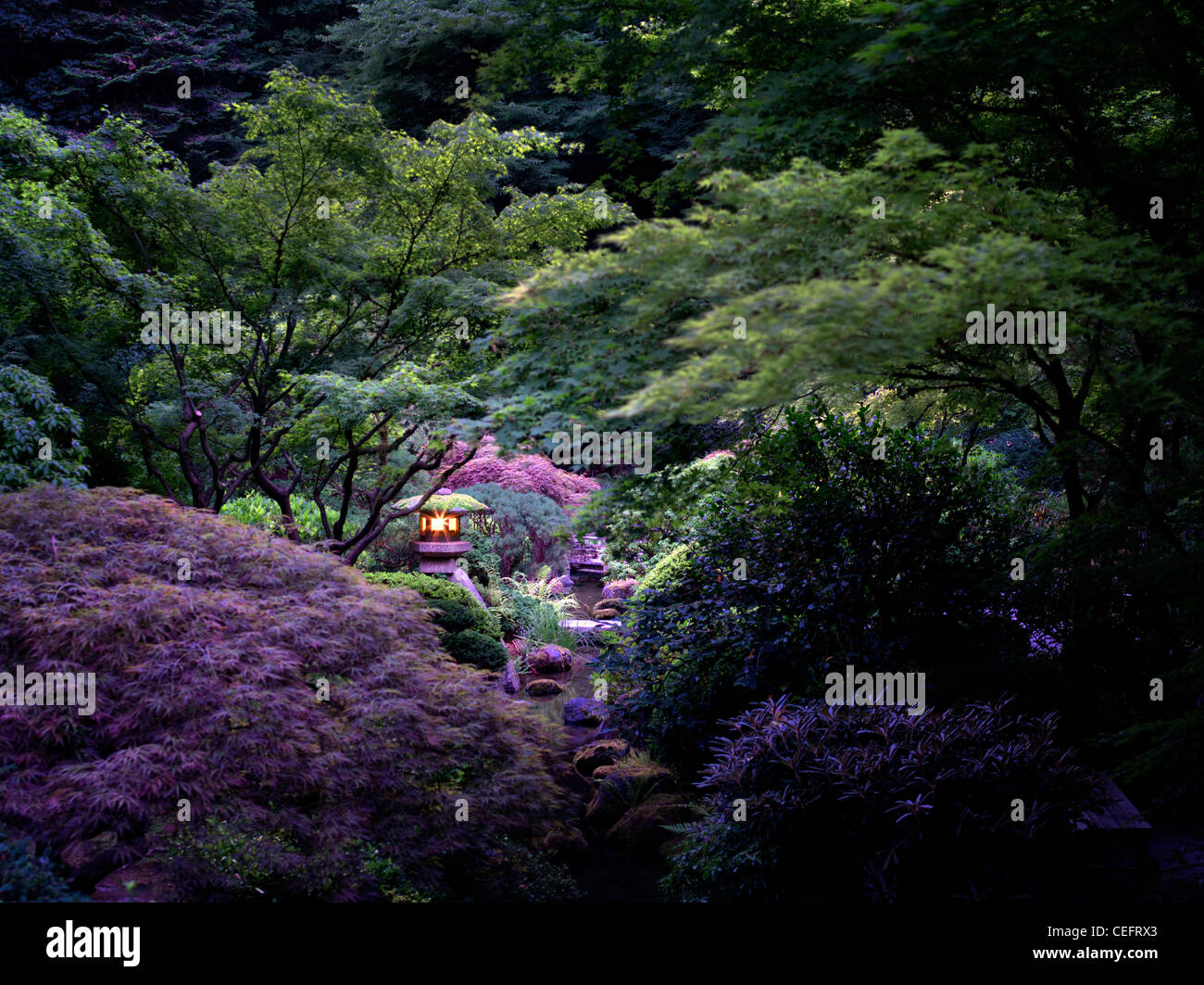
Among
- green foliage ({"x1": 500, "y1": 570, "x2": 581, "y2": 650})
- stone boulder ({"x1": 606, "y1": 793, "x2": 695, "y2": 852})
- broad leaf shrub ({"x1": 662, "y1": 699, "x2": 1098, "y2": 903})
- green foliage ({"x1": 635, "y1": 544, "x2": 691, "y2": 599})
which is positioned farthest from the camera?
green foliage ({"x1": 500, "y1": 570, "x2": 581, "y2": 650})

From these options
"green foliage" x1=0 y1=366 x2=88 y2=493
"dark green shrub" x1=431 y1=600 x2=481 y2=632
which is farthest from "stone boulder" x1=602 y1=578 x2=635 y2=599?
"green foliage" x1=0 y1=366 x2=88 y2=493

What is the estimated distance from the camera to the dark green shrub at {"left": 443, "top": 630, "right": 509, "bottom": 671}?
9.10m

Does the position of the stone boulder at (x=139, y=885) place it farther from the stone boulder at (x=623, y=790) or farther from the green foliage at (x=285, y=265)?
the green foliage at (x=285, y=265)

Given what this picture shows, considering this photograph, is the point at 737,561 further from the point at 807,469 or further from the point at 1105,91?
the point at 1105,91

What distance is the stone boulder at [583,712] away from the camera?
363 inches

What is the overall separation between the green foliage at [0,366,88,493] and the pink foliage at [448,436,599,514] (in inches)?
320

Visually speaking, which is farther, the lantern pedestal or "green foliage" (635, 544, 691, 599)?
the lantern pedestal

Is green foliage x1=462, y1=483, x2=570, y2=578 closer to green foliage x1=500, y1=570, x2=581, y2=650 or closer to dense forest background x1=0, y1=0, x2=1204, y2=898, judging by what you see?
green foliage x1=500, y1=570, x2=581, y2=650

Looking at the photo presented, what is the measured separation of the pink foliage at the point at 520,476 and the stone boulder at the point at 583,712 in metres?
5.75

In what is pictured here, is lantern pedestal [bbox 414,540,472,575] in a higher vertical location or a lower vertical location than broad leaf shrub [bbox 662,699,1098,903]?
higher

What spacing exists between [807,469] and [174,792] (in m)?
4.81

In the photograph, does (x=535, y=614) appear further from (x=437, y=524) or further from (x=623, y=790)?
(x=623, y=790)
